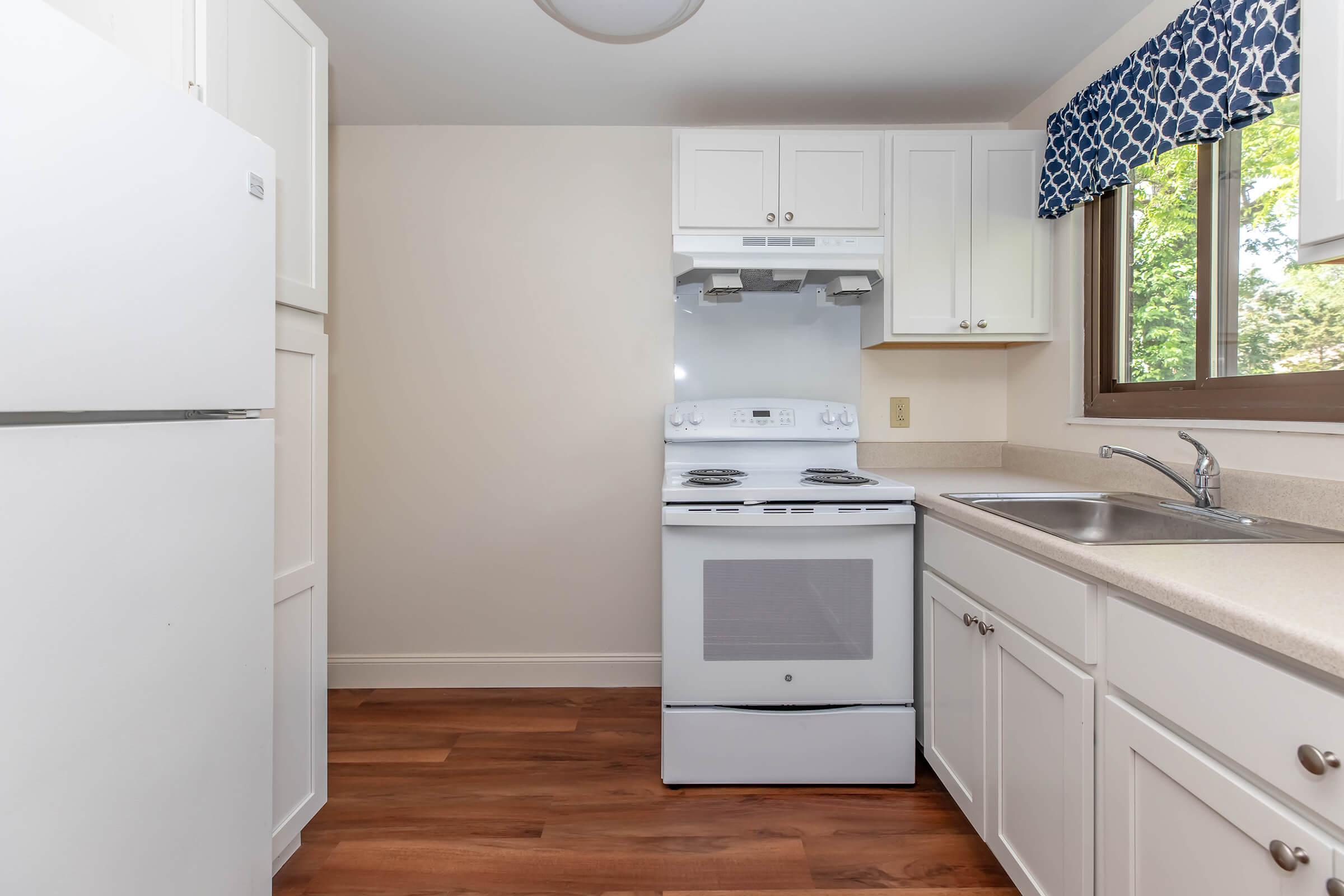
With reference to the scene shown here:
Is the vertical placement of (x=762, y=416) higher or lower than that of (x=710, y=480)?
higher

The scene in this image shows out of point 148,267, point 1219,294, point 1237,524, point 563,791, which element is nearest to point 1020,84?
point 1219,294

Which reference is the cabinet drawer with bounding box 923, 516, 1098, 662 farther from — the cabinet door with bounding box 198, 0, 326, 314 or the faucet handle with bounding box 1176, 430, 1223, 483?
the cabinet door with bounding box 198, 0, 326, 314

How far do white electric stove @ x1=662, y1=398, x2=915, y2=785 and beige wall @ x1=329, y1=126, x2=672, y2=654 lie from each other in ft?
2.52

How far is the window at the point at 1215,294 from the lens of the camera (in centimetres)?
154

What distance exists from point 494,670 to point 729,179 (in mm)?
2117

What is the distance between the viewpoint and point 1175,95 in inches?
67.9

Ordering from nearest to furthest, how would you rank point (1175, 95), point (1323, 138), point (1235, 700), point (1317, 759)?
1. point (1317, 759)
2. point (1235, 700)
3. point (1323, 138)
4. point (1175, 95)

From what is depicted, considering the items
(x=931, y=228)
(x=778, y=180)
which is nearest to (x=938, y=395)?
(x=931, y=228)

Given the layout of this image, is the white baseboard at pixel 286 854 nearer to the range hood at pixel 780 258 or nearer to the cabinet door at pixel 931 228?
the range hood at pixel 780 258

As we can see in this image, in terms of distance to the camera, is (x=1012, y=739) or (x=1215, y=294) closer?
(x=1012, y=739)

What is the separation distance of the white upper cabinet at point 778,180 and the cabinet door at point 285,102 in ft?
3.71

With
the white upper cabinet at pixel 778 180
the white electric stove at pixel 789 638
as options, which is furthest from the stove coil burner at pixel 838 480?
the white upper cabinet at pixel 778 180

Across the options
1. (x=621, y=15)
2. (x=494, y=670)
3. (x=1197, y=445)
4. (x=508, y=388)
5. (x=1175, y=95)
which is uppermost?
(x=621, y=15)

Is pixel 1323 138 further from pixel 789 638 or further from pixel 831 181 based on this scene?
pixel 789 638
